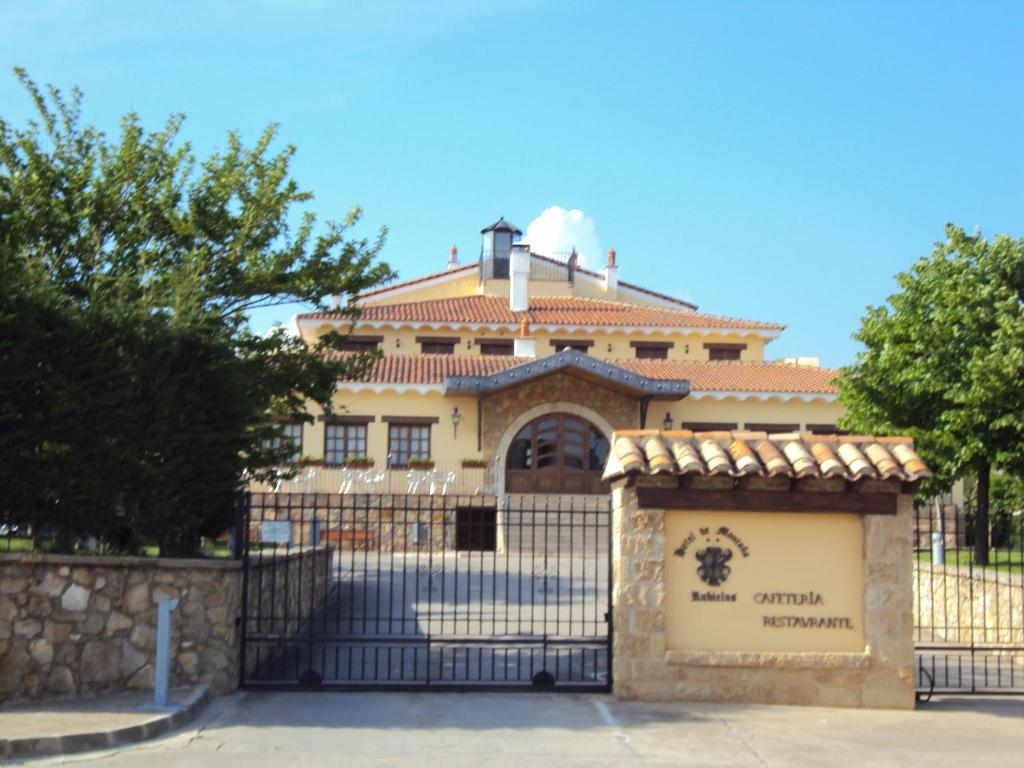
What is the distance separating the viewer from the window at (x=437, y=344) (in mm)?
40969

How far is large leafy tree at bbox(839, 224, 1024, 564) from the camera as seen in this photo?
56.4ft

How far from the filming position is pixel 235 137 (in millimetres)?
14812

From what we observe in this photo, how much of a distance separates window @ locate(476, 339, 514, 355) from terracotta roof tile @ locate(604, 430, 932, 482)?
98.8 feet

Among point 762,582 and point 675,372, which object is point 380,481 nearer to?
point 675,372

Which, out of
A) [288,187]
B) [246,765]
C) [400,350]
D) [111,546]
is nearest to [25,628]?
[111,546]

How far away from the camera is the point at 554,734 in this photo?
362 inches

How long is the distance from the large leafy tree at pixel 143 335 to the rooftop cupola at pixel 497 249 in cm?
3303

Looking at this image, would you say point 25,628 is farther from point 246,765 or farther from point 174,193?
point 174,193

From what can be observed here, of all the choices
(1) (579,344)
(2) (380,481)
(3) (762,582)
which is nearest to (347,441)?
(2) (380,481)

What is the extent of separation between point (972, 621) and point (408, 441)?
23056 millimetres

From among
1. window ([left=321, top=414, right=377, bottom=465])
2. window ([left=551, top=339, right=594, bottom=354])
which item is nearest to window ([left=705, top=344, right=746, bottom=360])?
window ([left=551, top=339, right=594, bottom=354])

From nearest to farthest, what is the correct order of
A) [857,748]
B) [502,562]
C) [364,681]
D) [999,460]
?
1. [857,748]
2. [364,681]
3. [999,460]
4. [502,562]

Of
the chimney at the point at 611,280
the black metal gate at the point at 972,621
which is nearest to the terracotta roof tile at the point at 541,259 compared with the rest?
the chimney at the point at 611,280

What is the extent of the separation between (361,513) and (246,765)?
73.1 feet
